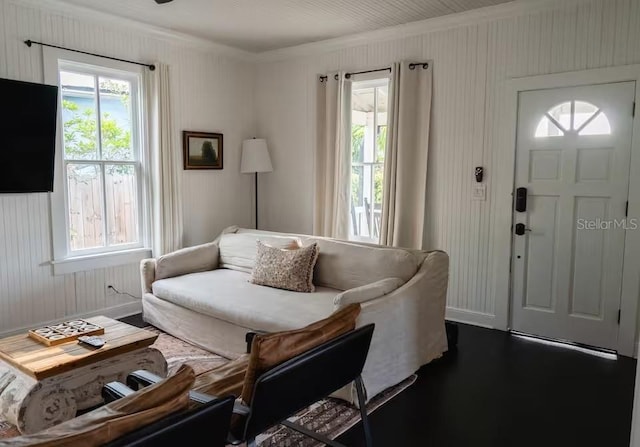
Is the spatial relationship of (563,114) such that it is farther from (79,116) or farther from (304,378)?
(79,116)

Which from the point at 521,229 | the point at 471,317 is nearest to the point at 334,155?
the point at 521,229

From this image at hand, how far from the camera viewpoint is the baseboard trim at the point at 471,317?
4234mm

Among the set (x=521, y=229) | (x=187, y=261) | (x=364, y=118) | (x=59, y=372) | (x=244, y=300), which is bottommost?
(x=59, y=372)

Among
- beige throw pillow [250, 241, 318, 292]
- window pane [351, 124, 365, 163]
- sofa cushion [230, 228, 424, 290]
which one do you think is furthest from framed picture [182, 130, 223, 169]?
sofa cushion [230, 228, 424, 290]

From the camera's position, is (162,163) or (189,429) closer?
(189,429)

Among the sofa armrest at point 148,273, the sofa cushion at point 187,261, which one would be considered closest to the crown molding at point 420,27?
the sofa cushion at point 187,261

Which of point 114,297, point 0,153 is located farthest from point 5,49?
point 114,297

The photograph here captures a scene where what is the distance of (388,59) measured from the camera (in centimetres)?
468

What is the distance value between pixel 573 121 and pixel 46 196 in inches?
169

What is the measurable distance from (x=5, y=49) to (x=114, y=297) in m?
2.28

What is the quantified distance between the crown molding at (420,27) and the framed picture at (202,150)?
1195 mm

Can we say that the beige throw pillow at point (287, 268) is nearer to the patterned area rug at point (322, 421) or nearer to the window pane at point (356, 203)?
the patterned area rug at point (322, 421)

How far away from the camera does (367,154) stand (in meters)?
5.01

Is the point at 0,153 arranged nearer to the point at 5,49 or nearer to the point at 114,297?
the point at 5,49
